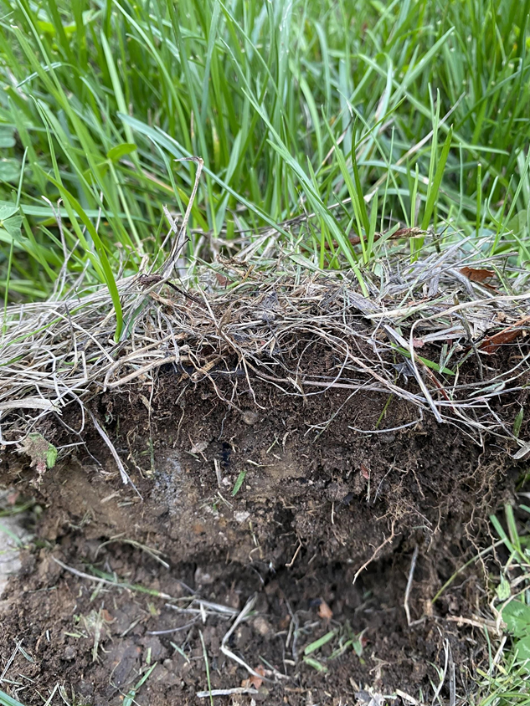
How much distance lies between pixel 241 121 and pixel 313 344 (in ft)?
2.44

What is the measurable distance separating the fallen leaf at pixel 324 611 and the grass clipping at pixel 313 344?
0.58 m

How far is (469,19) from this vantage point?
146 centimetres

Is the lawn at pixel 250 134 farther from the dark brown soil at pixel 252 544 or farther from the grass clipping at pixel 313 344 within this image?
the dark brown soil at pixel 252 544

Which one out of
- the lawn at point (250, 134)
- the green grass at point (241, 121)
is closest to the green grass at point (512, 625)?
the lawn at point (250, 134)

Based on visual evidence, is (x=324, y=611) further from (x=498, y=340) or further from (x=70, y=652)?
(x=498, y=340)

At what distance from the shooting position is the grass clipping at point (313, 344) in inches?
38.3

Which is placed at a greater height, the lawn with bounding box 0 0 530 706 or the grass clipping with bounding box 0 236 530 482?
the lawn with bounding box 0 0 530 706

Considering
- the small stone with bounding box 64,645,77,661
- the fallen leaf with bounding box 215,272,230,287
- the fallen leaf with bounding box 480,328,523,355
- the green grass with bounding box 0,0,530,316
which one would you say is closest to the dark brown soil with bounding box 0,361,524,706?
the small stone with bounding box 64,645,77,661

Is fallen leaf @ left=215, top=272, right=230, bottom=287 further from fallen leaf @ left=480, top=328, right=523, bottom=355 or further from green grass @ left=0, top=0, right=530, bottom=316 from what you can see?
fallen leaf @ left=480, top=328, right=523, bottom=355

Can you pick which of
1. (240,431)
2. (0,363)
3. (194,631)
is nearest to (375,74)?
(240,431)

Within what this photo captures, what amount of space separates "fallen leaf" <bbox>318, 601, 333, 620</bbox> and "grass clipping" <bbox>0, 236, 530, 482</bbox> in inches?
22.7

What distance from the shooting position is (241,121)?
1339 millimetres

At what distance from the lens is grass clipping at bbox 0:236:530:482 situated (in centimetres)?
97

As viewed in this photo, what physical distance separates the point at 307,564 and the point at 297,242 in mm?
845
